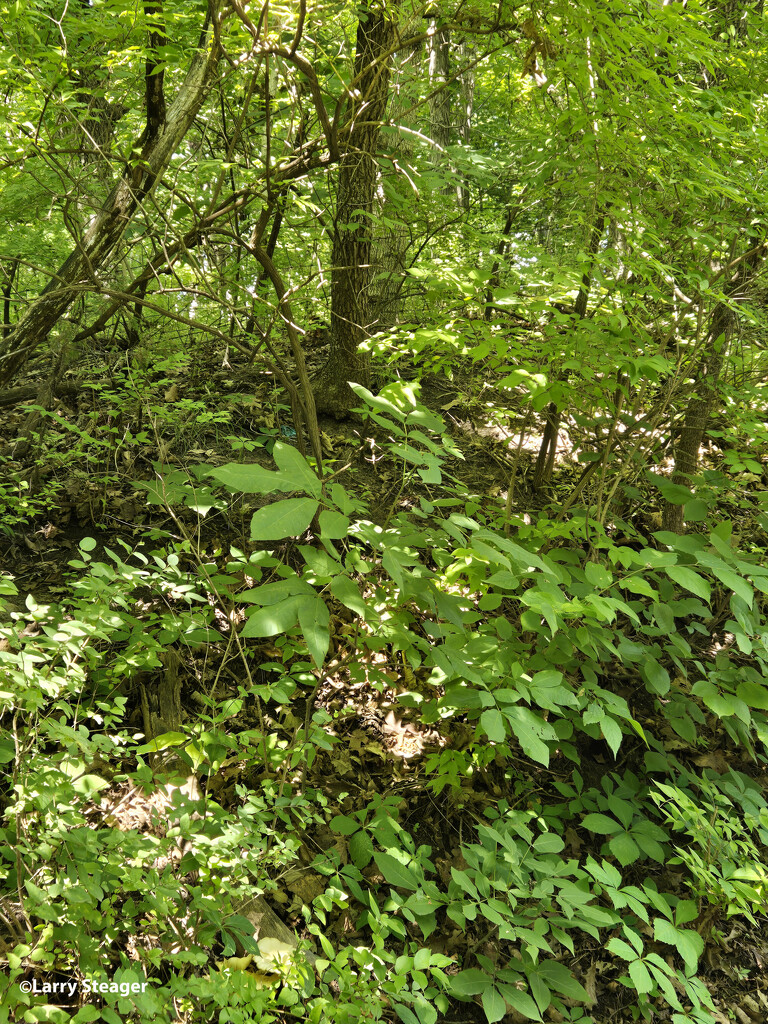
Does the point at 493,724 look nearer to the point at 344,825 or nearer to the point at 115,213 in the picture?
the point at 344,825

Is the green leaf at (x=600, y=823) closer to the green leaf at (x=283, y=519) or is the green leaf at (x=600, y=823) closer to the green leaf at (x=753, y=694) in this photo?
the green leaf at (x=753, y=694)

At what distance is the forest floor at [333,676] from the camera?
8.96ft

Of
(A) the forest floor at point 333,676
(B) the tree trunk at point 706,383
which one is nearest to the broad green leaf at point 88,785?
(A) the forest floor at point 333,676

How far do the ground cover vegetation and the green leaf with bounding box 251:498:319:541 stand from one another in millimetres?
10

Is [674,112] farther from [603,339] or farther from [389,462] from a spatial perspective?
[389,462]

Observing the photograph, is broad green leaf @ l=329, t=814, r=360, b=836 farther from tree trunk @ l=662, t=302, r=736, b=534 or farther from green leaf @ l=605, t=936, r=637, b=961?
tree trunk @ l=662, t=302, r=736, b=534

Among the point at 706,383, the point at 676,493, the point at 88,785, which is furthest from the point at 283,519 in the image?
the point at 706,383

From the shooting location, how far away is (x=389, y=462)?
170 inches

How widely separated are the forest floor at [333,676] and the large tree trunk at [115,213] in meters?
0.46

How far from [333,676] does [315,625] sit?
2100 millimetres

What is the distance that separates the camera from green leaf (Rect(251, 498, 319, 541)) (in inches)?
47.1

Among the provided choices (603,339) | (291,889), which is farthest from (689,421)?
(291,889)

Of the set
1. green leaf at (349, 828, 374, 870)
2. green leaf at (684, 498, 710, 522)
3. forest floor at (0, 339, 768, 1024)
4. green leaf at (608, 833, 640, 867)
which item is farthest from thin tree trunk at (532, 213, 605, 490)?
green leaf at (349, 828, 374, 870)

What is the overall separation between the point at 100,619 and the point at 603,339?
2229 mm
